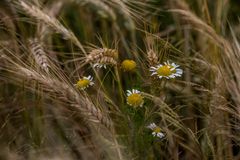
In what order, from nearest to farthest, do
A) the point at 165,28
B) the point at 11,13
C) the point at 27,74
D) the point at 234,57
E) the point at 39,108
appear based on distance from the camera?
the point at 27,74 → the point at 234,57 → the point at 39,108 → the point at 11,13 → the point at 165,28

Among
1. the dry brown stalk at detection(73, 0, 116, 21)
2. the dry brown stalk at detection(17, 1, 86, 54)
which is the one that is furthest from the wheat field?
the dry brown stalk at detection(73, 0, 116, 21)

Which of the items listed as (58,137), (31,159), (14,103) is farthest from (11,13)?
(31,159)

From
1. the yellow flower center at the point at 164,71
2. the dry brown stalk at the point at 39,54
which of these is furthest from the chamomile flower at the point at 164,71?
the dry brown stalk at the point at 39,54

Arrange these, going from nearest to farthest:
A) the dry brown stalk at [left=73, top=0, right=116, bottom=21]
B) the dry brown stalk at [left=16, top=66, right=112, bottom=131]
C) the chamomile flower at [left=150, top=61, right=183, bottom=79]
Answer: the dry brown stalk at [left=16, top=66, right=112, bottom=131]
the chamomile flower at [left=150, top=61, right=183, bottom=79]
the dry brown stalk at [left=73, top=0, right=116, bottom=21]

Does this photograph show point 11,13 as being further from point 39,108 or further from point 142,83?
point 142,83

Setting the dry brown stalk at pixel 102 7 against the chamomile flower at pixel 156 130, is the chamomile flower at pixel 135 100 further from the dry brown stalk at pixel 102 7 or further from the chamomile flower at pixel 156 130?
the dry brown stalk at pixel 102 7

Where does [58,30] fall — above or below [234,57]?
above

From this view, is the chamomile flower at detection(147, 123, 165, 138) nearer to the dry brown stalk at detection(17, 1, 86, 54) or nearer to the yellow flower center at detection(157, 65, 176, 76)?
the yellow flower center at detection(157, 65, 176, 76)
